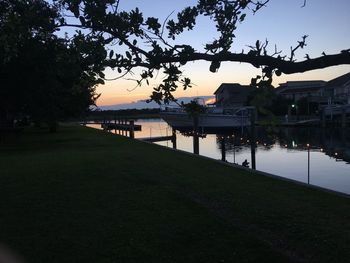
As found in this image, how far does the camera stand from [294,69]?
3855 mm

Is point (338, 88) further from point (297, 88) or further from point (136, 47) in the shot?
point (136, 47)

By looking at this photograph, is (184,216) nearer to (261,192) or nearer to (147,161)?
(261,192)

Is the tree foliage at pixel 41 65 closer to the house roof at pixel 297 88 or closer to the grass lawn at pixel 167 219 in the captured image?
the grass lawn at pixel 167 219

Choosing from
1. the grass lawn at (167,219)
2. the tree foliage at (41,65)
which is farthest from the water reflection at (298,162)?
the tree foliage at (41,65)

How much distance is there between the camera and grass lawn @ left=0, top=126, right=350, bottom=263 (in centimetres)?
667

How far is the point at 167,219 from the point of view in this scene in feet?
27.8

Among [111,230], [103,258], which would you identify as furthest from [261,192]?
[103,258]

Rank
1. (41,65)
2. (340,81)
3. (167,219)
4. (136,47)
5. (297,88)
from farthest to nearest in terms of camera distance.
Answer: (297,88) < (340,81) < (41,65) < (167,219) < (136,47)

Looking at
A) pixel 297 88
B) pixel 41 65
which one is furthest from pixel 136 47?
pixel 297 88

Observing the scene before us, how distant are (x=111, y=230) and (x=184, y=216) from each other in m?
1.60

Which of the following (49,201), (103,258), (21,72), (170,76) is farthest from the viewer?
(21,72)

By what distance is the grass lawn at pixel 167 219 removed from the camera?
6.67 m

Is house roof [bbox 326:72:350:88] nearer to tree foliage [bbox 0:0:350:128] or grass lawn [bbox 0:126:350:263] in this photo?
grass lawn [bbox 0:126:350:263]

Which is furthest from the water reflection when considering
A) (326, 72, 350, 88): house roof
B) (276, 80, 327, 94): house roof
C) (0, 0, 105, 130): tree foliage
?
(276, 80, 327, 94): house roof
